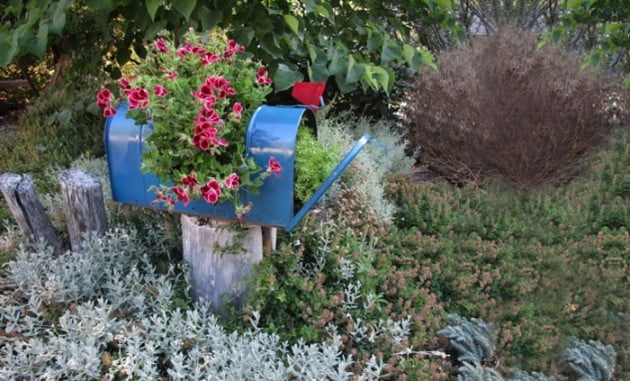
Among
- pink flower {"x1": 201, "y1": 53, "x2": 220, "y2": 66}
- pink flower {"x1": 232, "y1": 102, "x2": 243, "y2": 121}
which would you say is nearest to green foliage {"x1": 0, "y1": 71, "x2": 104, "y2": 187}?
pink flower {"x1": 201, "y1": 53, "x2": 220, "y2": 66}

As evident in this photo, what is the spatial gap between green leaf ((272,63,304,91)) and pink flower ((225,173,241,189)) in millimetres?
685

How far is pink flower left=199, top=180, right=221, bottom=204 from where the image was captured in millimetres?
1777

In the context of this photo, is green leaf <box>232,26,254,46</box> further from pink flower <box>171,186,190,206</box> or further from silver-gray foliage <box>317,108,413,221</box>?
pink flower <box>171,186,190,206</box>

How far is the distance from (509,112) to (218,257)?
2409mm

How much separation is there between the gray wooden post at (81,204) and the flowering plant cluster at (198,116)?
582 millimetres

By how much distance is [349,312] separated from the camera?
2.33 metres

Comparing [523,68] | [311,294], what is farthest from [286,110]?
[523,68]

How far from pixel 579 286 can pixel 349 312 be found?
1002 mm

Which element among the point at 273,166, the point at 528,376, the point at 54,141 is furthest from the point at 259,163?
the point at 54,141

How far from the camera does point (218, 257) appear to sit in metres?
2.30

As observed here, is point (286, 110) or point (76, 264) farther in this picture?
point (76, 264)

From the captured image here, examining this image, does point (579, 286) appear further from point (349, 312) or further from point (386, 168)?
point (386, 168)

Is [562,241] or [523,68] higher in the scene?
[523,68]

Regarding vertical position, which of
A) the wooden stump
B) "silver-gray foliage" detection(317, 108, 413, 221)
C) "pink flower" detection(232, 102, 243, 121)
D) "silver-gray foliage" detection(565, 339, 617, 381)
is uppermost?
"pink flower" detection(232, 102, 243, 121)
